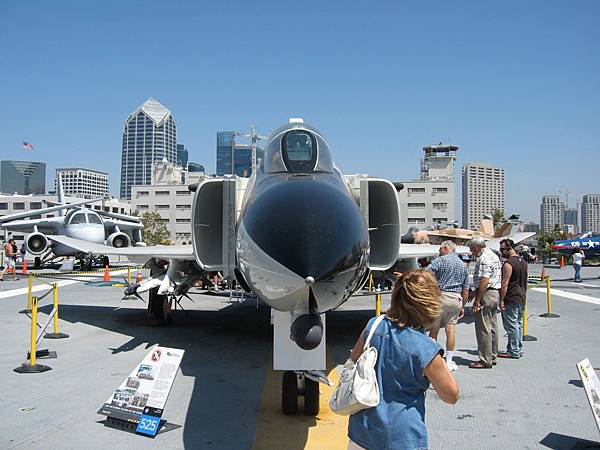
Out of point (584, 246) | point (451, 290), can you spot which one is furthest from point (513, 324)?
point (584, 246)

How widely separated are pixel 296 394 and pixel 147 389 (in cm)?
141

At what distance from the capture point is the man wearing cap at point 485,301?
6.74m

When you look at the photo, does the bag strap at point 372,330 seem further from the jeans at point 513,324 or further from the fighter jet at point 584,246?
the fighter jet at point 584,246

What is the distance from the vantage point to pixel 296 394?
489 centimetres

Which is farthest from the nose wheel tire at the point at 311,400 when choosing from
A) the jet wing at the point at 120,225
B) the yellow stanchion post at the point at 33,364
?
the jet wing at the point at 120,225

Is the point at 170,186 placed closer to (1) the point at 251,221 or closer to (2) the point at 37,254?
(2) the point at 37,254

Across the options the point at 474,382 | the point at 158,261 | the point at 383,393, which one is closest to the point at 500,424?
the point at 474,382

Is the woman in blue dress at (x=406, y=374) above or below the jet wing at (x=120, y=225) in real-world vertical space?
above

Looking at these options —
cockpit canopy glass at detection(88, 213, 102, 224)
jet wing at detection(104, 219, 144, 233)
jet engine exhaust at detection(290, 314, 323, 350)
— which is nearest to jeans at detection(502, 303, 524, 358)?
jet engine exhaust at detection(290, 314, 323, 350)

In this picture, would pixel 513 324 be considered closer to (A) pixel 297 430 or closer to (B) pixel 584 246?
(A) pixel 297 430

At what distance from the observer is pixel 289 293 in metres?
3.75

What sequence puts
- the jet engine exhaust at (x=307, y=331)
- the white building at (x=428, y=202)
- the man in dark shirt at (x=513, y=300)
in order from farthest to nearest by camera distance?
→ the white building at (x=428, y=202), the man in dark shirt at (x=513, y=300), the jet engine exhaust at (x=307, y=331)

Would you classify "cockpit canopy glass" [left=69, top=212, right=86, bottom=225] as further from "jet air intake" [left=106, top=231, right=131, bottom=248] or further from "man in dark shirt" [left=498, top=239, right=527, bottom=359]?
"man in dark shirt" [left=498, top=239, right=527, bottom=359]

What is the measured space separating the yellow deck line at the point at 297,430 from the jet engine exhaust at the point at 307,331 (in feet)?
3.81
